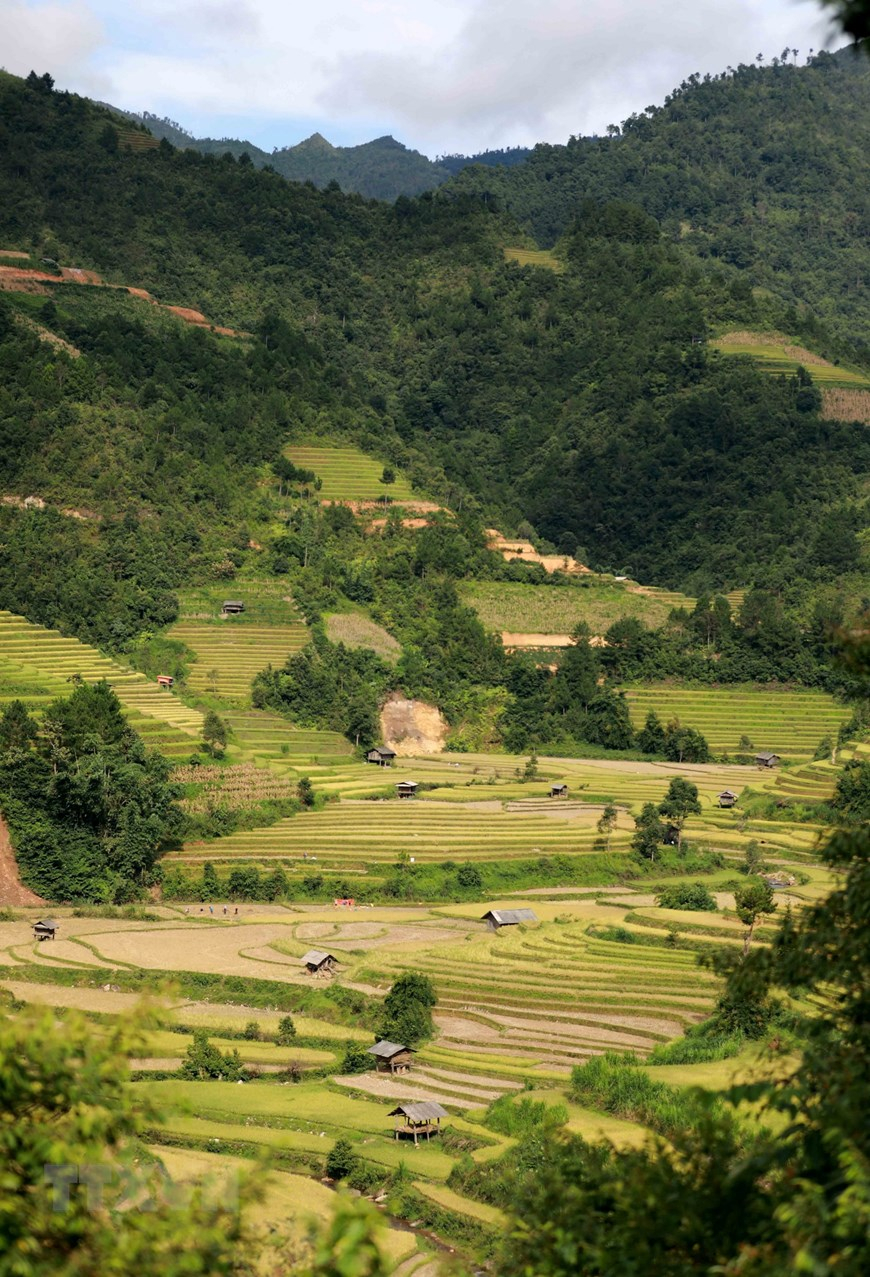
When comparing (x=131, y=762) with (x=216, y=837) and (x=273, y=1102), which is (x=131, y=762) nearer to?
(x=216, y=837)

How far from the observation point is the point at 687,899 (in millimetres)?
43562

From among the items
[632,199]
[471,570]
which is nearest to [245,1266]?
[471,570]

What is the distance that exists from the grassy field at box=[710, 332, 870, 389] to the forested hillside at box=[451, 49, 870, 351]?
123ft

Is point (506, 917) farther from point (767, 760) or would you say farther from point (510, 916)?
point (767, 760)

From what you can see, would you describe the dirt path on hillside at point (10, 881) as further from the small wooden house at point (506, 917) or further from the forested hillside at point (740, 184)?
the forested hillside at point (740, 184)

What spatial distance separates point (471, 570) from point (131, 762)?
30840mm

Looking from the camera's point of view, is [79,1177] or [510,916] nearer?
[79,1177]

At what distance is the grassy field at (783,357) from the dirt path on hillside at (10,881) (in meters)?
65.3

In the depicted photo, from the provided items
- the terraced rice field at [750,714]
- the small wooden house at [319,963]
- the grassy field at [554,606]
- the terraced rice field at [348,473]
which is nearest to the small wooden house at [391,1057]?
the small wooden house at [319,963]

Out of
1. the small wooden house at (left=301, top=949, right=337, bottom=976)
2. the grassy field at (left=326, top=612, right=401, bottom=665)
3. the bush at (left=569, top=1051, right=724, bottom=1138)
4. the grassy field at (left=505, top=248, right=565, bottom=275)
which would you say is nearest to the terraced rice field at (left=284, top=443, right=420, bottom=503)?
the grassy field at (left=326, top=612, right=401, bottom=665)

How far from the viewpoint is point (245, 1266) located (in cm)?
955

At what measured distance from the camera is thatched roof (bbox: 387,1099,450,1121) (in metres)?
28.0

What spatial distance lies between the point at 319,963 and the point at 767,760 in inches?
1127

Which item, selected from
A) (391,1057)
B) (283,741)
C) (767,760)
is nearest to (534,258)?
(767,760)
